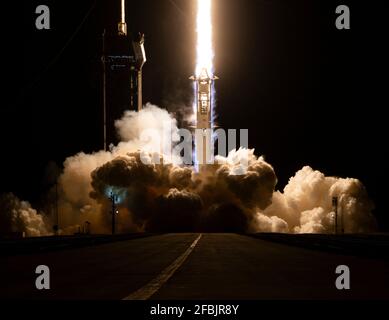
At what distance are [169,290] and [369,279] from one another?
689 centimetres

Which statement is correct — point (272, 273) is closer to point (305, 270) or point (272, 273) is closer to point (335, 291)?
point (305, 270)

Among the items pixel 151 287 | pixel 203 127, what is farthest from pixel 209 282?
pixel 203 127

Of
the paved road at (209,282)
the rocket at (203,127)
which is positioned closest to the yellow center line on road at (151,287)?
the paved road at (209,282)

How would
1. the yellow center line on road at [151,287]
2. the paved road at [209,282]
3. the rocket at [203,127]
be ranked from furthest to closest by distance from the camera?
the rocket at [203,127] → the paved road at [209,282] → the yellow center line on road at [151,287]

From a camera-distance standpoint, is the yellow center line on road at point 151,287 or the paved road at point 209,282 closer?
the yellow center line on road at point 151,287

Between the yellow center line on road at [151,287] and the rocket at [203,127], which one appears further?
the rocket at [203,127]

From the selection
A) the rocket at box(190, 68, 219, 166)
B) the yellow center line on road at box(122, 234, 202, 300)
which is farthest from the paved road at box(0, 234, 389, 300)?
the rocket at box(190, 68, 219, 166)

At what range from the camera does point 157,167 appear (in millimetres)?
147875

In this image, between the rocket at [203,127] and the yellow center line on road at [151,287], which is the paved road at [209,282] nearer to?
the yellow center line on road at [151,287]

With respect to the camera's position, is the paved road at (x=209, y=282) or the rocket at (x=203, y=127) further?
the rocket at (x=203, y=127)

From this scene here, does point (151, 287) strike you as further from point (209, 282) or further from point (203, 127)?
point (203, 127)

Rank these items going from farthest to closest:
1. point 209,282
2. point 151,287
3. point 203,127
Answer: point 203,127
point 209,282
point 151,287

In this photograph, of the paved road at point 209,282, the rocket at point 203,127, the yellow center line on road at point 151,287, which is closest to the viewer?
the yellow center line on road at point 151,287
